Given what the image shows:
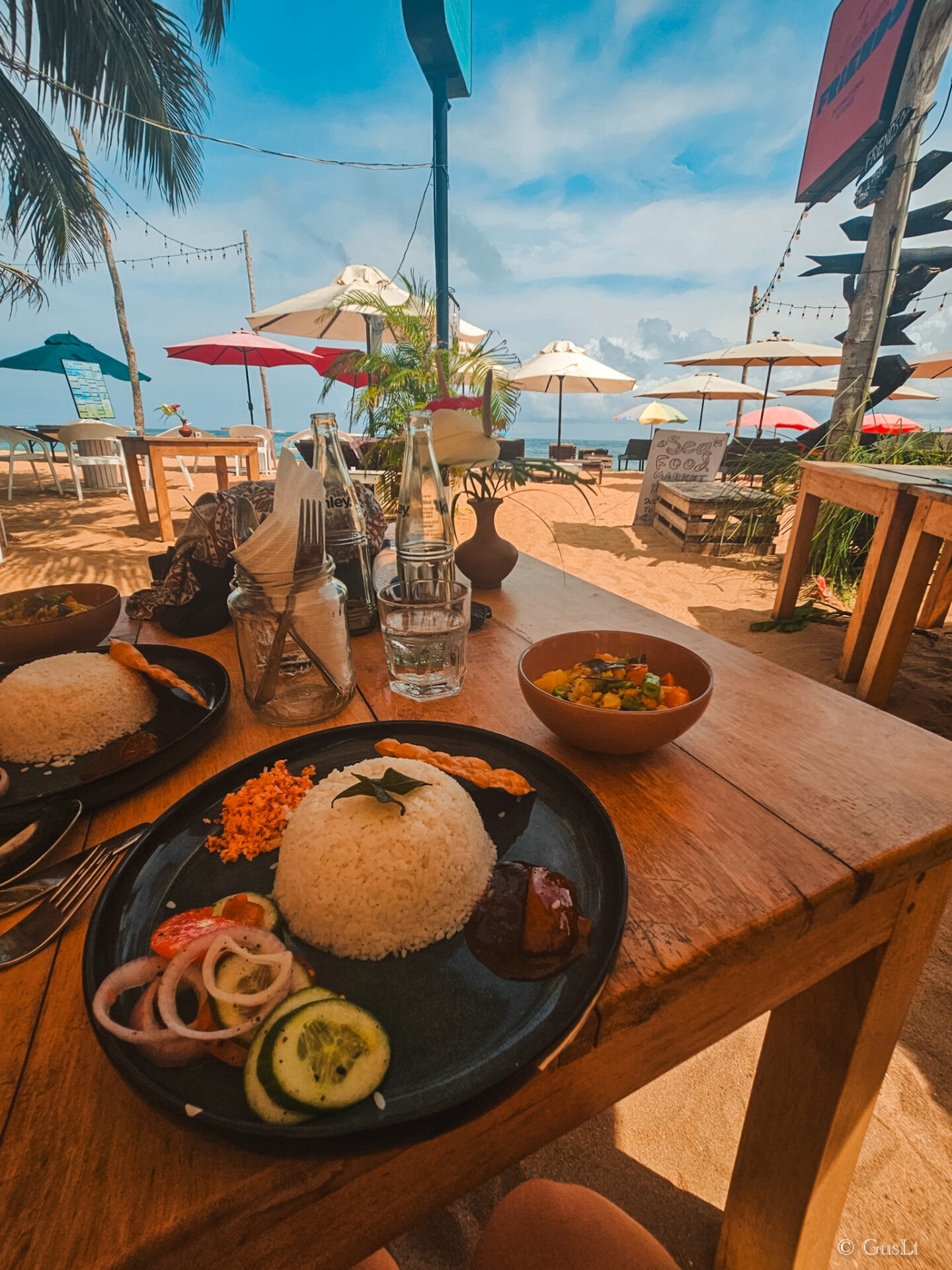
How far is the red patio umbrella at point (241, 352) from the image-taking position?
8461mm

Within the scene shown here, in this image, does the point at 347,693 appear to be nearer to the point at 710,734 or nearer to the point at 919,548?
the point at 710,734

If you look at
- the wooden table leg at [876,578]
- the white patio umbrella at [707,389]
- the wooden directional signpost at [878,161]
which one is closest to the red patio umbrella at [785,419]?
the white patio umbrella at [707,389]

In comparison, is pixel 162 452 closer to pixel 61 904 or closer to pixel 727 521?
pixel 727 521

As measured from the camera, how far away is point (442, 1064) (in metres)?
0.46

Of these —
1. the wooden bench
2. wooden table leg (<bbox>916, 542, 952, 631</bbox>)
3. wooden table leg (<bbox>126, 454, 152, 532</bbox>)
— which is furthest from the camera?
wooden table leg (<bbox>126, 454, 152, 532</bbox>)

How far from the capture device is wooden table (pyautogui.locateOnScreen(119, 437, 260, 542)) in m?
6.15

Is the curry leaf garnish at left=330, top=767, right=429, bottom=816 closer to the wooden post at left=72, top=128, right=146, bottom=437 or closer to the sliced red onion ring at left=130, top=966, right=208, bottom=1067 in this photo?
the sliced red onion ring at left=130, top=966, right=208, bottom=1067

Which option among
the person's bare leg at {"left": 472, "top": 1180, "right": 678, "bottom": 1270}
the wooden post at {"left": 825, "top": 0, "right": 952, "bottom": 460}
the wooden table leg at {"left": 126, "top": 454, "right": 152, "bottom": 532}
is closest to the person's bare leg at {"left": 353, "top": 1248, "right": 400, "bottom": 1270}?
the person's bare leg at {"left": 472, "top": 1180, "right": 678, "bottom": 1270}

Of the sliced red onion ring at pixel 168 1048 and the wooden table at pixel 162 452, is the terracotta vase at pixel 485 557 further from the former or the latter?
the wooden table at pixel 162 452

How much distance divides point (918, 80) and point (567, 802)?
7934 mm

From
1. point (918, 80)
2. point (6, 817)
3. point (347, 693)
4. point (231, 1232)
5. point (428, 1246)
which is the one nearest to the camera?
point (231, 1232)

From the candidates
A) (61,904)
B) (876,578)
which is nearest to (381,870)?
(61,904)


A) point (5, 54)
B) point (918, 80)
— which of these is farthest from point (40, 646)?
point (5, 54)

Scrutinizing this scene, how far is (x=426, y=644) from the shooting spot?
1.11 metres
